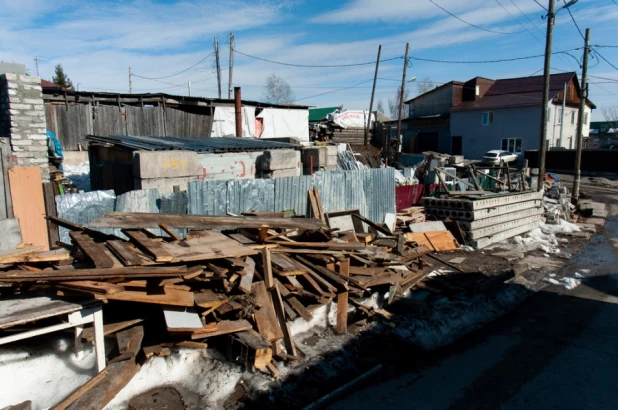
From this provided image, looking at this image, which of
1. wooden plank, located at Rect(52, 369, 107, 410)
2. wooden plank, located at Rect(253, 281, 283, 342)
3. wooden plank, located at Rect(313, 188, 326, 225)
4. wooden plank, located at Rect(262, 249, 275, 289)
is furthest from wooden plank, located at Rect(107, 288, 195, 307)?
wooden plank, located at Rect(313, 188, 326, 225)

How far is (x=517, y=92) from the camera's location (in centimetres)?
4009

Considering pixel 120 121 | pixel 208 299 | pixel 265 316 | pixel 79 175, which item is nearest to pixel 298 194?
pixel 265 316

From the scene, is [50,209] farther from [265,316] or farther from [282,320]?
[282,320]

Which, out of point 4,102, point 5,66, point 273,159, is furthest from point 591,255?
point 5,66

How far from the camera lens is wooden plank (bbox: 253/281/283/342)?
18.1 feet

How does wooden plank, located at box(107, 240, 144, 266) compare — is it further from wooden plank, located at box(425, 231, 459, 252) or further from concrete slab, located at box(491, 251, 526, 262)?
concrete slab, located at box(491, 251, 526, 262)

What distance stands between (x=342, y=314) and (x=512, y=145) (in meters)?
37.3

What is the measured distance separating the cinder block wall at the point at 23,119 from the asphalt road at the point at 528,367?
864 centimetres

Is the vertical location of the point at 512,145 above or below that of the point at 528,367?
above

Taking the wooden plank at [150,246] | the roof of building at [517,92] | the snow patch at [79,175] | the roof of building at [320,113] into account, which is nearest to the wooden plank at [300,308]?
the wooden plank at [150,246]

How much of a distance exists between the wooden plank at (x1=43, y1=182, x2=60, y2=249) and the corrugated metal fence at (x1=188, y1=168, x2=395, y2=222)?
2298 millimetres

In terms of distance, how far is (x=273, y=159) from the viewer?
10891 mm

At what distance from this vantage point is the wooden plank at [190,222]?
19.8 feet

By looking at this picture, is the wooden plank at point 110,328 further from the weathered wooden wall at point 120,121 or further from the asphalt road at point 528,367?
the weathered wooden wall at point 120,121
